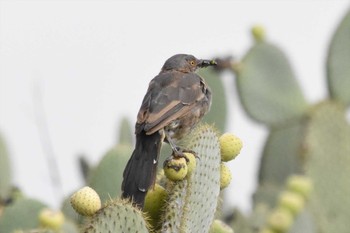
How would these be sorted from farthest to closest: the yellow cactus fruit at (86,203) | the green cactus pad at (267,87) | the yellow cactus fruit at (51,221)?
the green cactus pad at (267,87), the yellow cactus fruit at (86,203), the yellow cactus fruit at (51,221)

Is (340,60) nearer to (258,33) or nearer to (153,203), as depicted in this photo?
(258,33)

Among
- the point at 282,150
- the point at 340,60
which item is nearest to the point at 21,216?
the point at 340,60

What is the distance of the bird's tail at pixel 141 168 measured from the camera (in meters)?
4.34

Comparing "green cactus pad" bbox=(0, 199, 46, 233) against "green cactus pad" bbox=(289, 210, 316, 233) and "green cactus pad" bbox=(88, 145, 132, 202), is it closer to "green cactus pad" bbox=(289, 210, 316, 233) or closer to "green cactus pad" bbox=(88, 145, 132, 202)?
"green cactus pad" bbox=(88, 145, 132, 202)

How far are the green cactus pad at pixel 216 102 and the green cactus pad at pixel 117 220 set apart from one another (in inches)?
164

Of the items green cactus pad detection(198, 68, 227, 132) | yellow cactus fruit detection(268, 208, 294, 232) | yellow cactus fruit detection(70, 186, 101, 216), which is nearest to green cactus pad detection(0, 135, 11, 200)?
green cactus pad detection(198, 68, 227, 132)

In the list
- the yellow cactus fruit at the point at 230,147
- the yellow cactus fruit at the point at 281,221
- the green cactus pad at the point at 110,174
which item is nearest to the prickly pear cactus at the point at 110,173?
the green cactus pad at the point at 110,174

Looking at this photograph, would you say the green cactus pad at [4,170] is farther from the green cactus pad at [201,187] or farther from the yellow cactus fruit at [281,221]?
the yellow cactus fruit at [281,221]

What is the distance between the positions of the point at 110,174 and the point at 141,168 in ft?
5.61

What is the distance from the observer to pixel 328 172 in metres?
6.49

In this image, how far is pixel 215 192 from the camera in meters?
4.52

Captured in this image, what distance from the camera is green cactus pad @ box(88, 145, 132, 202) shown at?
618 centimetres

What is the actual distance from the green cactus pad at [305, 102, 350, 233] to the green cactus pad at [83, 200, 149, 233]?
2.49m

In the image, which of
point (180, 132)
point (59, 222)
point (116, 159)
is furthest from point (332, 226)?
point (59, 222)
